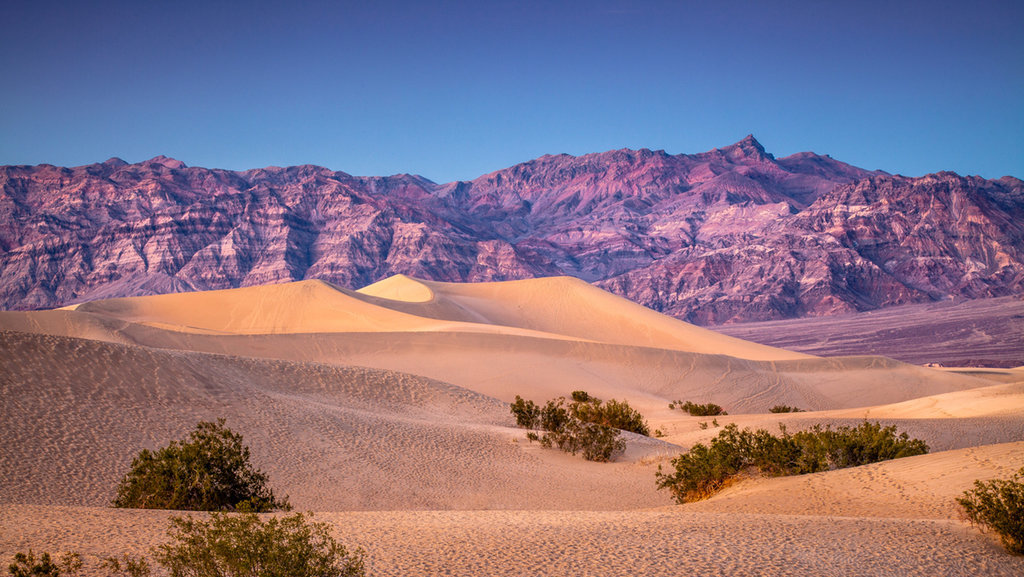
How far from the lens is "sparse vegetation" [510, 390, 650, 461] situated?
55.8 feet

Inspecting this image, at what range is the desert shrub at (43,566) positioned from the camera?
5555 mm

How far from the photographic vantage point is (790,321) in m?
164

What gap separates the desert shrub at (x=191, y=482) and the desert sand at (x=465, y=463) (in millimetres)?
746

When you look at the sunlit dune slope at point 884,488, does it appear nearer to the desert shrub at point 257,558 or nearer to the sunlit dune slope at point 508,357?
the desert shrub at point 257,558

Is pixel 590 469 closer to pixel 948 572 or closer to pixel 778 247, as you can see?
pixel 948 572

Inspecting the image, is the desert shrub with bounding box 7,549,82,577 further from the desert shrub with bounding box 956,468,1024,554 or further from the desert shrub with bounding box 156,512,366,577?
the desert shrub with bounding box 956,468,1024,554

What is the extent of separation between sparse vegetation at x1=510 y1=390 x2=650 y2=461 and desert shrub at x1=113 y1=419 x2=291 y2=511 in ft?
28.4

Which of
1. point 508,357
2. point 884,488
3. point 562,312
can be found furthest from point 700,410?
point 562,312

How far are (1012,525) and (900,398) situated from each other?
115 feet

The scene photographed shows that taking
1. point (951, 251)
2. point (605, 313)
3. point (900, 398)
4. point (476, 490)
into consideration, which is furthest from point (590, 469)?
point (951, 251)

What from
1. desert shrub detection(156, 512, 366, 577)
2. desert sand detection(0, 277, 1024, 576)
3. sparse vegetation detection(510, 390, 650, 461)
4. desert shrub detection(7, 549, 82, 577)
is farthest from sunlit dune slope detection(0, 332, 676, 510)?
desert shrub detection(156, 512, 366, 577)

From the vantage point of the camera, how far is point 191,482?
9617 millimetres

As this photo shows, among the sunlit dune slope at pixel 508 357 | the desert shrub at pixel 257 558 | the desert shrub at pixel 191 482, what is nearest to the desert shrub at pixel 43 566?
the desert shrub at pixel 257 558

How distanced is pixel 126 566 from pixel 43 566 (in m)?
0.67
